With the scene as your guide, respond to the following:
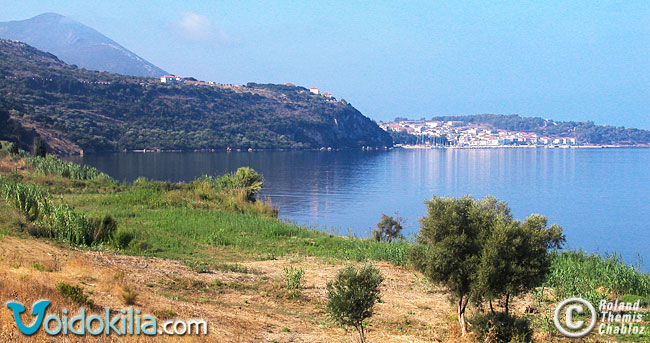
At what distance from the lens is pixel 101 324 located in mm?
6422

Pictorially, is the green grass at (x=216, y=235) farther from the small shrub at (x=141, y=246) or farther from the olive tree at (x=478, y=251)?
the olive tree at (x=478, y=251)

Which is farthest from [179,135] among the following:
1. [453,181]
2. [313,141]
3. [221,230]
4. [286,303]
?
[286,303]

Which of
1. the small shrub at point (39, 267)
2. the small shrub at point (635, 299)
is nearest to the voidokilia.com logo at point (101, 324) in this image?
the small shrub at point (39, 267)

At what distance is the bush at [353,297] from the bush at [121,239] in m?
7.61

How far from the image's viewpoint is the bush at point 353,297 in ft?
24.0

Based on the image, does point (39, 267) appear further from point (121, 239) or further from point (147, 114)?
point (147, 114)

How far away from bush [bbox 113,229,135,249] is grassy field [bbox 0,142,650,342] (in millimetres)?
29

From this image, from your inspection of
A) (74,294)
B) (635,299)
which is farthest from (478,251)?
(74,294)

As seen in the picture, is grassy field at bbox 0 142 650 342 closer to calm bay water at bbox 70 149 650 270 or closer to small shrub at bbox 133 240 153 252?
small shrub at bbox 133 240 153 252

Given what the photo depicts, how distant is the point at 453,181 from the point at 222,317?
2112 inches

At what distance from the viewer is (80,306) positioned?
267 inches

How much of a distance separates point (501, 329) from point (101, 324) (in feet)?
18.4

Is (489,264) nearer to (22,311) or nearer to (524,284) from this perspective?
(524,284)

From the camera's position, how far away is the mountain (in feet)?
291
